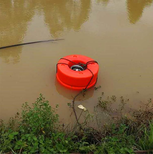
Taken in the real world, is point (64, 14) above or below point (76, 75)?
below

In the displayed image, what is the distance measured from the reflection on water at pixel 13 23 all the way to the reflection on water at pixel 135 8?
7.83ft

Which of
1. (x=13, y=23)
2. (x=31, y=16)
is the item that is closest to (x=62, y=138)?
(x=13, y=23)

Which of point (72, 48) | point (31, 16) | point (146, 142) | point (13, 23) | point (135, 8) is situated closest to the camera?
point (146, 142)

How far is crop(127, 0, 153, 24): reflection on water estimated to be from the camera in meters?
4.99

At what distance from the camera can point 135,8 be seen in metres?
5.50

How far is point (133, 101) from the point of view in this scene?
2.81m

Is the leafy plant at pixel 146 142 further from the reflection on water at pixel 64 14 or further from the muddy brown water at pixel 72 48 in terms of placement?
the reflection on water at pixel 64 14

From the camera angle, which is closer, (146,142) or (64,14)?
(146,142)

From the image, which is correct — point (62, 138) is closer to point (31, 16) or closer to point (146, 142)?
point (146, 142)

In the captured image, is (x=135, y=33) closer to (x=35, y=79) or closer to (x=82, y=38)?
(x=82, y=38)


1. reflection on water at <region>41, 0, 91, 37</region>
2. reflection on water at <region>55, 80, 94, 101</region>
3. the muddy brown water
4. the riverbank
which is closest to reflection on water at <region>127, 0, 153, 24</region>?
the muddy brown water

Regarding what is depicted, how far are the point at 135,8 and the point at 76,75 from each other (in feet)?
11.9

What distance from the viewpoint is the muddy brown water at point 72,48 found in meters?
2.81

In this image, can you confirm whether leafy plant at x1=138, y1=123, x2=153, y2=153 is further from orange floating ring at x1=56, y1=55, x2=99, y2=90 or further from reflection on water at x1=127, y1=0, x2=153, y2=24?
reflection on water at x1=127, y1=0, x2=153, y2=24
